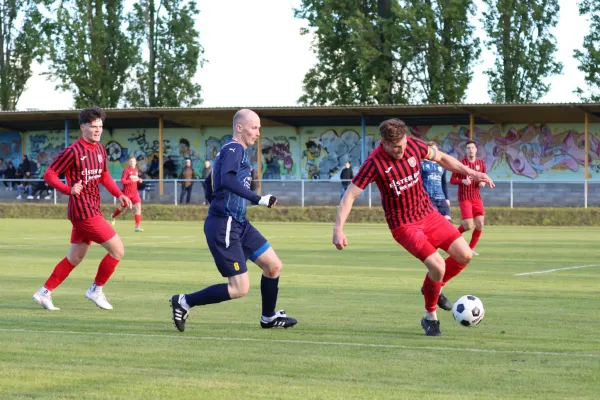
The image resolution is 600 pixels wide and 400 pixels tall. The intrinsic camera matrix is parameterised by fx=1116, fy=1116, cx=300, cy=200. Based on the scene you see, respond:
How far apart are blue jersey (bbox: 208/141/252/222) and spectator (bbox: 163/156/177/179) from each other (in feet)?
130

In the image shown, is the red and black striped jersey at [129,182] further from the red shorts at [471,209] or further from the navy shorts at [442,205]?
the red shorts at [471,209]

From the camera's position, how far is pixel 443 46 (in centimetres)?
5081

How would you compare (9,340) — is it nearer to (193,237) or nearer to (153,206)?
(193,237)

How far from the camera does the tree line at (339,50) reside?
5072cm

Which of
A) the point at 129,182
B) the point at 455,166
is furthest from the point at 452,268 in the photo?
the point at 129,182

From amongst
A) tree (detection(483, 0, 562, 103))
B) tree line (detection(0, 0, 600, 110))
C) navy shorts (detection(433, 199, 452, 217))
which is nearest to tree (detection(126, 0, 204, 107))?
tree line (detection(0, 0, 600, 110))

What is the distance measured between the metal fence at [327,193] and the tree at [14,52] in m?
17.3

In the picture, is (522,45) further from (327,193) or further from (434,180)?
(434,180)

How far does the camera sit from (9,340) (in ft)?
29.9

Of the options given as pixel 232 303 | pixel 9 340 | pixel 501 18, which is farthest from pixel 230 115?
pixel 9 340

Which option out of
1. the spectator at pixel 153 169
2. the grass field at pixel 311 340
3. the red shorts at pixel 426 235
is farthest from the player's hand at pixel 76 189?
the spectator at pixel 153 169

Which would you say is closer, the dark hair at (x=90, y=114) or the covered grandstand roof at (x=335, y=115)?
the dark hair at (x=90, y=114)

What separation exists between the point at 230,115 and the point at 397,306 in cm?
3312

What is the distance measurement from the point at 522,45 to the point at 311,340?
145 feet
